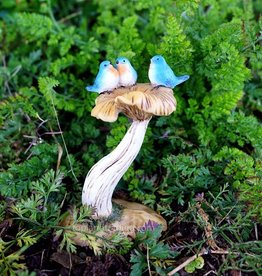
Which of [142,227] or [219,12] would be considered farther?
[219,12]

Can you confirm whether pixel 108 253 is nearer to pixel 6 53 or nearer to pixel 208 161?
pixel 208 161

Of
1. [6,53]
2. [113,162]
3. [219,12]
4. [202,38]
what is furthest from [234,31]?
[6,53]

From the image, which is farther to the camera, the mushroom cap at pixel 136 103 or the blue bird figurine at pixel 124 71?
the blue bird figurine at pixel 124 71

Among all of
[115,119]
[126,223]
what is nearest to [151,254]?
[126,223]

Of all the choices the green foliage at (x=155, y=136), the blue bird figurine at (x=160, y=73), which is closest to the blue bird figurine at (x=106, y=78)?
the blue bird figurine at (x=160, y=73)

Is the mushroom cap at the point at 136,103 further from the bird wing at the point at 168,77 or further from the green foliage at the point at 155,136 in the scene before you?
the green foliage at the point at 155,136

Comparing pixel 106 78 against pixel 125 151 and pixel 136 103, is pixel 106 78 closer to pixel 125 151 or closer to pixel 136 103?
pixel 136 103

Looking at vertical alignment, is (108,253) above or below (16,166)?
below

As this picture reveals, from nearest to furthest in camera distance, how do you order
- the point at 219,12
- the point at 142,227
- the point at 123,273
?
the point at 123,273 < the point at 142,227 < the point at 219,12
